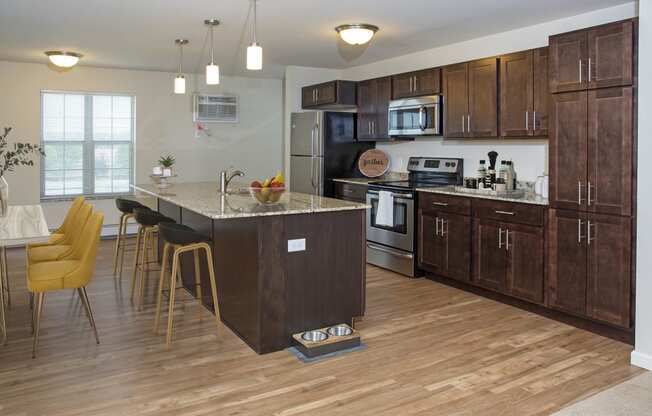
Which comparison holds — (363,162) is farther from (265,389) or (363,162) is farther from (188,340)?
(265,389)

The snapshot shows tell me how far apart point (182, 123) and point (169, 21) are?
3191mm

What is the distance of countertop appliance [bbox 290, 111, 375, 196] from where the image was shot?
22.0ft

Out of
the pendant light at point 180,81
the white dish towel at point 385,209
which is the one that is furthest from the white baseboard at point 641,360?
the pendant light at point 180,81

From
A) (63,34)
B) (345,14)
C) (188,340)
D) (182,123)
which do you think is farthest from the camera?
(182,123)

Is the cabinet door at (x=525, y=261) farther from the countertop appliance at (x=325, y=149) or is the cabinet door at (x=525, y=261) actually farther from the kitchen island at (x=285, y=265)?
the countertop appliance at (x=325, y=149)

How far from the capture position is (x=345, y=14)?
4504 mm

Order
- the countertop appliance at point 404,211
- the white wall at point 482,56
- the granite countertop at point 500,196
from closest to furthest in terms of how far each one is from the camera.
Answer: the granite countertop at point 500,196
the white wall at point 482,56
the countertop appliance at point 404,211

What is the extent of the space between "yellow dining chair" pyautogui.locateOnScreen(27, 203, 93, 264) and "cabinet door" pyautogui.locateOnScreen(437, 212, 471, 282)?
3033 mm

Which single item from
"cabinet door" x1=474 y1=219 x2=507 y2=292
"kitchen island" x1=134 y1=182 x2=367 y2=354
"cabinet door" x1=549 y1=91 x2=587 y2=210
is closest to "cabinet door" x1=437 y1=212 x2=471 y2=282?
"cabinet door" x1=474 y1=219 x2=507 y2=292

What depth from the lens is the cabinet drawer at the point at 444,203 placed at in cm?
494

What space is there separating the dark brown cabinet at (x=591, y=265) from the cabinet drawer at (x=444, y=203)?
0.91 metres

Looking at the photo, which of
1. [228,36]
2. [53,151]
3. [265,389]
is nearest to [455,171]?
→ [228,36]

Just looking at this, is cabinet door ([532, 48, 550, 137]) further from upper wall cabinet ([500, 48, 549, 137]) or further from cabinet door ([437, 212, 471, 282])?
cabinet door ([437, 212, 471, 282])

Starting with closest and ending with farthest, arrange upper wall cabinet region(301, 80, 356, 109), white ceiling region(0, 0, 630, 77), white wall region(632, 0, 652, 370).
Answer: white wall region(632, 0, 652, 370) < white ceiling region(0, 0, 630, 77) < upper wall cabinet region(301, 80, 356, 109)
